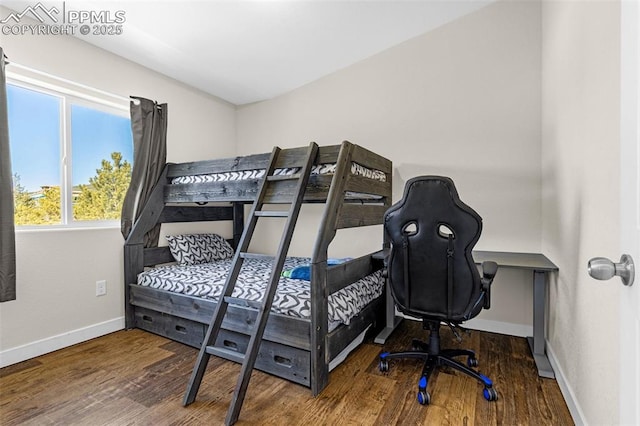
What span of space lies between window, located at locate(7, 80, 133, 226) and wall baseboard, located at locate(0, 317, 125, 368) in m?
0.90

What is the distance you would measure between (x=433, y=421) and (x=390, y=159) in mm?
2380

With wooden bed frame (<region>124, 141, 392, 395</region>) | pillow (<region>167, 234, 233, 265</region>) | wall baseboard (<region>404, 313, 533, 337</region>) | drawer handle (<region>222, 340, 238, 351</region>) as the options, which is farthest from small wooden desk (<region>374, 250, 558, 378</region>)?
pillow (<region>167, 234, 233, 265</region>)

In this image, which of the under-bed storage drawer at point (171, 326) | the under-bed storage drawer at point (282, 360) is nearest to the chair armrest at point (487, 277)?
the under-bed storage drawer at point (282, 360)

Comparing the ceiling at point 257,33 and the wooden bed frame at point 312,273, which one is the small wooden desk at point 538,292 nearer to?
the wooden bed frame at point 312,273

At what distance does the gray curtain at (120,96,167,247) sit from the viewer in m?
3.02

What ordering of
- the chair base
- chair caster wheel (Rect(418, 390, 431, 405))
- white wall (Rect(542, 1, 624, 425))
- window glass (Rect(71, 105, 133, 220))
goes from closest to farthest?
white wall (Rect(542, 1, 624, 425)) → chair caster wheel (Rect(418, 390, 431, 405)) → the chair base → window glass (Rect(71, 105, 133, 220))

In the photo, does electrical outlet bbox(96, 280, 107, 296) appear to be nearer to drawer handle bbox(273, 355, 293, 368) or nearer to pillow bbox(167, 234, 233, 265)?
pillow bbox(167, 234, 233, 265)

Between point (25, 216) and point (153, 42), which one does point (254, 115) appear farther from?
point (25, 216)

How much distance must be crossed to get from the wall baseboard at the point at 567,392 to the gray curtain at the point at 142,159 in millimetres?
3446

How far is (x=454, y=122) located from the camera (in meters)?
3.07

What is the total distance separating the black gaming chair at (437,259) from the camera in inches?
72.3

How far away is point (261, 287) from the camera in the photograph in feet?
7.57

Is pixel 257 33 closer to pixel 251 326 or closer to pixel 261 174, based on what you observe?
pixel 261 174

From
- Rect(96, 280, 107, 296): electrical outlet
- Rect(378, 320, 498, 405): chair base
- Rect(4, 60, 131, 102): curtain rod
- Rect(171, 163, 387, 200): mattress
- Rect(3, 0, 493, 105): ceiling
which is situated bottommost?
Rect(378, 320, 498, 405): chair base
